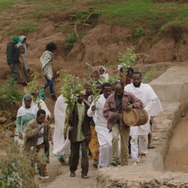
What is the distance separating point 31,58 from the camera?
2167cm

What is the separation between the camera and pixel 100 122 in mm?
11352

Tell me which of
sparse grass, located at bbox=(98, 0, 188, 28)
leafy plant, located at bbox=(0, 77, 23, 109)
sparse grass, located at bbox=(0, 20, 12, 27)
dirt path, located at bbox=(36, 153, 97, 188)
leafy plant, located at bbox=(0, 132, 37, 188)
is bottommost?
dirt path, located at bbox=(36, 153, 97, 188)

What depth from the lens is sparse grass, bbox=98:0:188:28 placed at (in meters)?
20.7

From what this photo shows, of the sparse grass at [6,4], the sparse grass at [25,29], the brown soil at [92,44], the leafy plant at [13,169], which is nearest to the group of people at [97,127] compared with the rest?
the leafy plant at [13,169]

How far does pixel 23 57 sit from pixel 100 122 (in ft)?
25.9

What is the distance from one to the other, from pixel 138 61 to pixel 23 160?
13.3 m

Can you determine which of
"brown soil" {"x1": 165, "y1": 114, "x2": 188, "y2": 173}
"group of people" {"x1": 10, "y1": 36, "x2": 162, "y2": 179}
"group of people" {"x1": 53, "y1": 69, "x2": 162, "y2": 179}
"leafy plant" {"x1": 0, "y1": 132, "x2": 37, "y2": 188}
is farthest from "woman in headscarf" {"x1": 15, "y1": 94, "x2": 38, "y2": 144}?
"leafy plant" {"x1": 0, "y1": 132, "x2": 37, "y2": 188}

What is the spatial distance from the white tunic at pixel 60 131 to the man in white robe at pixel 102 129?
1591 millimetres

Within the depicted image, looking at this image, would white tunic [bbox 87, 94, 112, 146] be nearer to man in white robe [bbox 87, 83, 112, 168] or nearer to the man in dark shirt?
man in white robe [bbox 87, 83, 112, 168]

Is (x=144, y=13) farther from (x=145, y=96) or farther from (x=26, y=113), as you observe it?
(x=26, y=113)

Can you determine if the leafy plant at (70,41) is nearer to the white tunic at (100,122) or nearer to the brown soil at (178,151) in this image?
the brown soil at (178,151)

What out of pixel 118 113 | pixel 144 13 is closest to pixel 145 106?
pixel 118 113

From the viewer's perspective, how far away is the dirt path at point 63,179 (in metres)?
10.7

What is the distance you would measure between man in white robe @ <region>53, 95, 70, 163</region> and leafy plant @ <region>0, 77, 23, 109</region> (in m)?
5.29
